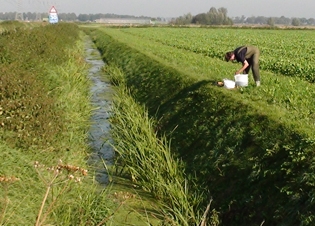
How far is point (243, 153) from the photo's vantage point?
8.17 m

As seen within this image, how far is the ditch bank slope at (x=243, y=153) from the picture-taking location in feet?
21.6

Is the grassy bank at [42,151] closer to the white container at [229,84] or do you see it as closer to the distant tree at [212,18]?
the white container at [229,84]

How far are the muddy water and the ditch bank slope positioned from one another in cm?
151

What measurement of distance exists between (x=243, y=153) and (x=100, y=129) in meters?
5.79

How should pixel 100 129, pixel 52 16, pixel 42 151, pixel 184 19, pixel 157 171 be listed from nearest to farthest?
pixel 157 171 → pixel 42 151 → pixel 100 129 → pixel 52 16 → pixel 184 19

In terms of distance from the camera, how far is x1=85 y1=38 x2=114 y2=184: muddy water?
395 inches

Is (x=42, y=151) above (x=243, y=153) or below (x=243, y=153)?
below

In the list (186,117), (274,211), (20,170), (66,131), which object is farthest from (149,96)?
(274,211)

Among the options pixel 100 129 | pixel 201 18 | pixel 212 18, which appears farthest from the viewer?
pixel 201 18

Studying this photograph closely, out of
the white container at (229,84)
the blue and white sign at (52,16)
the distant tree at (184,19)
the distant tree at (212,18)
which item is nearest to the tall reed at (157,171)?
the white container at (229,84)

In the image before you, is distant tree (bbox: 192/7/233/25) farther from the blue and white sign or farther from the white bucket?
the white bucket

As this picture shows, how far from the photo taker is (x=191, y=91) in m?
12.8

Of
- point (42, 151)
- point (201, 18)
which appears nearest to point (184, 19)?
point (201, 18)

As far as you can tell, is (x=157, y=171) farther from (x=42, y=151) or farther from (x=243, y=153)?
(x=42, y=151)
